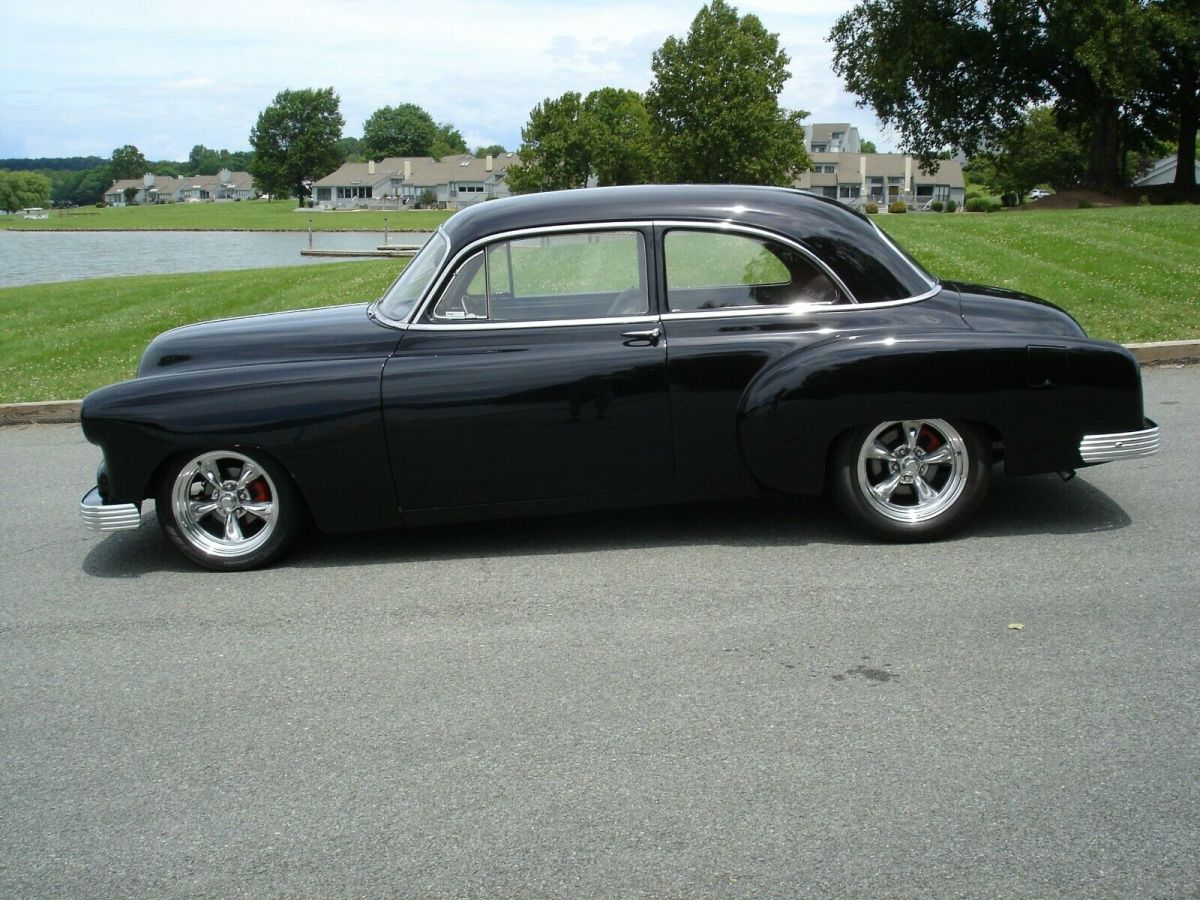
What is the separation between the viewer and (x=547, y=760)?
362cm

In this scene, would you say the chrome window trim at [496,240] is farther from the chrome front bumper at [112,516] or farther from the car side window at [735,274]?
the chrome front bumper at [112,516]

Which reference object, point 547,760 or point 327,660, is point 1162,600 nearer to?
point 547,760

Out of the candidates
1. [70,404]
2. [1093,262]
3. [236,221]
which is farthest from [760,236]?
[236,221]

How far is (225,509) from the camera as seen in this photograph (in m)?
5.58

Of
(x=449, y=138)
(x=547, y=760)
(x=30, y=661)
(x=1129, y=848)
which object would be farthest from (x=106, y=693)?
(x=449, y=138)

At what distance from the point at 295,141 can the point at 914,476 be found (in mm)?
146370

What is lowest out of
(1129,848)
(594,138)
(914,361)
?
(1129,848)

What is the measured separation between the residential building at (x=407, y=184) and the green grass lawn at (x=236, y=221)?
6359 mm

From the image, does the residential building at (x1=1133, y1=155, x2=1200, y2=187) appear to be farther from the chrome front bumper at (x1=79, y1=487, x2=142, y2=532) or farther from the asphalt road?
the chrome front bumper at (x1=79, y1=487, x2=142, y2=532)

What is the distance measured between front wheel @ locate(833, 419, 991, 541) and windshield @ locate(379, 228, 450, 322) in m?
2.09

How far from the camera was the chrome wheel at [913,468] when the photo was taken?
540 centimetres

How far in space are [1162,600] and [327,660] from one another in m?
3.23

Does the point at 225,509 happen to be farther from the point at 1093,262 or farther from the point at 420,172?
the point at 420,172

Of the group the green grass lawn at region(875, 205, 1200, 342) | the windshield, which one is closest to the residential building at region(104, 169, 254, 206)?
the green grass lawn at region(875, 205, 1200, 342)
